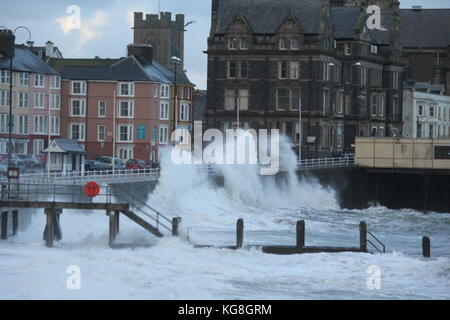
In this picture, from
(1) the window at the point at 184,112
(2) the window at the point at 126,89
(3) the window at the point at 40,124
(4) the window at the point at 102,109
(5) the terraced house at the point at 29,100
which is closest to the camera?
(5) the terraced house at the point at 29,100

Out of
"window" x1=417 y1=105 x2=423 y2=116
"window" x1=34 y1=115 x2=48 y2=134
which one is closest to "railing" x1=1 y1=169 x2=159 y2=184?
"window" x1=34 y1=115 x2=48 y2=134

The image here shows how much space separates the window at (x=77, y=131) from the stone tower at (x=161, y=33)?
7360cm

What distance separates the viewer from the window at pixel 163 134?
117 metres

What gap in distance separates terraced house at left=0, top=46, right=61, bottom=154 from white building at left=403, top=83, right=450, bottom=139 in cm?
4009

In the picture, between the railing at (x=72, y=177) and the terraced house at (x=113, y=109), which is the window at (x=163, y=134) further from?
the railing at (x=72, y=177)

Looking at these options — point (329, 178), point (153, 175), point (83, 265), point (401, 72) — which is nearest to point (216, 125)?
point (329, 178)

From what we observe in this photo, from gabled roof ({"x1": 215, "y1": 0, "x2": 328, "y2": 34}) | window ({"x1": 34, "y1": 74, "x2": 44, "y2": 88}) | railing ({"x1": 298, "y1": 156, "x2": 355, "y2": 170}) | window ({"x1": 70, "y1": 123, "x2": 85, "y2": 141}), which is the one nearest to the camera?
railing ({"x1": 298, "y1": 156, "x2": 355, "y2": 170})

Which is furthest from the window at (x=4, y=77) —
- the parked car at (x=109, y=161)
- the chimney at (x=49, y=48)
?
the chimney at (x=49, y=48)

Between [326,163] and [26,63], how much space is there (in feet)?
82.7

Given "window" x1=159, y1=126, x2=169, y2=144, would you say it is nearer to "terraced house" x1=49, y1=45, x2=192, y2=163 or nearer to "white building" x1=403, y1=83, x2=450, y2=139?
"terraced house" x1=49, y1=45, x2=192, y2=163

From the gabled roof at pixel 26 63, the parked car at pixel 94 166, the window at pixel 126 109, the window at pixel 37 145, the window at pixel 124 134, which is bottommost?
the parked car at pixel 94 166

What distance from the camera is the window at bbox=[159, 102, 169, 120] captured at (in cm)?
11751

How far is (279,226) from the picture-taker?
82.4 metres

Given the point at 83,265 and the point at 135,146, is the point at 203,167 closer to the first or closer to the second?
the point at 135,146
